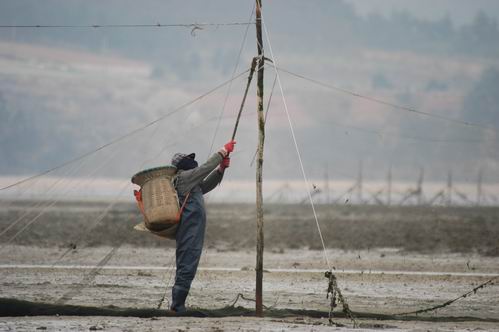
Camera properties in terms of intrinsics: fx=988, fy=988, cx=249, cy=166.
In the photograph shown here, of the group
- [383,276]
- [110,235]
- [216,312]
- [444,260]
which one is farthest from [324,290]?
[110,235]

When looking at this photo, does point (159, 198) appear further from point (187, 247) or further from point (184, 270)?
point (184, 270)

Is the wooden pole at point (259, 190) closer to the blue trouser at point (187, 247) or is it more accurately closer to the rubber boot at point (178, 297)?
the blue trouser at point (187, 247)

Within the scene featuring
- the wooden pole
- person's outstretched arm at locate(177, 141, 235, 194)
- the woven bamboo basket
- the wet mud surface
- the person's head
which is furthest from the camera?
the person's head

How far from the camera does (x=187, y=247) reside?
13.0 m

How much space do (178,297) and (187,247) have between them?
0.68m

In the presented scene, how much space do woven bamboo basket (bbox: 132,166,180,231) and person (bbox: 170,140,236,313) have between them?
174 millimetres

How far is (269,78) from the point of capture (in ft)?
614

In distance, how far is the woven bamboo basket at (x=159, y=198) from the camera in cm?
1291

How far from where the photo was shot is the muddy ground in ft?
42.1

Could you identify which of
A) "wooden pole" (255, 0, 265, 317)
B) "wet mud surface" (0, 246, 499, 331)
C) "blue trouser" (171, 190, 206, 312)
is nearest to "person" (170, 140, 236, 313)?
"blue trouser" (171, 190, 206, 312)

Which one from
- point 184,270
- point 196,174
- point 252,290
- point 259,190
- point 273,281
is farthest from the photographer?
point 273,281

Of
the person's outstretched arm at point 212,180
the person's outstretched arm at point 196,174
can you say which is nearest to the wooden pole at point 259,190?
the person's outstretched arm at point 212,180

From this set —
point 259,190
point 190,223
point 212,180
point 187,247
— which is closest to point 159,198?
point 190,223

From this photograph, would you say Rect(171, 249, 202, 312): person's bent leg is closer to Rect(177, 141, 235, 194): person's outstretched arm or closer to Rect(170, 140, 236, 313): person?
Rect(170, 140, 236, 313): person
